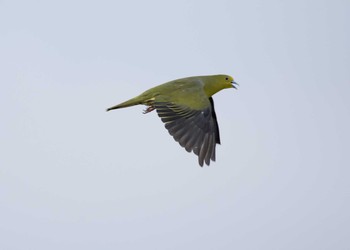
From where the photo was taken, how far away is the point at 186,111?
572 inches

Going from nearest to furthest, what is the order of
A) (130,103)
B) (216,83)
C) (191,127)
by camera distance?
1. (191,127)
2. (130,103)
3. (216,83)

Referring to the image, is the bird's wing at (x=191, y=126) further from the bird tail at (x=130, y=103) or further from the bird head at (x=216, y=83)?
the bird head at (x=216, y=83)

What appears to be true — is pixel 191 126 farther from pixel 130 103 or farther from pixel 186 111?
pixel 130 103

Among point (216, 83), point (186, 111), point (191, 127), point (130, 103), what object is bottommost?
point (191, 127)

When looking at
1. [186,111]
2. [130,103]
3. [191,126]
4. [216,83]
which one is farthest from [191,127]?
[216,83]

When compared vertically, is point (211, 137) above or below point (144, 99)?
below

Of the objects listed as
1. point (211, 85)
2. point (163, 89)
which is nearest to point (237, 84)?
point (211, 85)

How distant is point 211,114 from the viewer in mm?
14766

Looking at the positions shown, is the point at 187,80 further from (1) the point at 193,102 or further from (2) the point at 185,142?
(2) the point at 185,142

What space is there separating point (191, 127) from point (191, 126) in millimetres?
28

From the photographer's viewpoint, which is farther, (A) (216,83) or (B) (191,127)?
(A) (216,83)

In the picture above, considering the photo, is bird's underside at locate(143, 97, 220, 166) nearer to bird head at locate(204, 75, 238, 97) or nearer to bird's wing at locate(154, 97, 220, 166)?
bird's wing at locate(154, 97, 220, 166)

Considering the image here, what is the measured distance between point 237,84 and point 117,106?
2626 mm

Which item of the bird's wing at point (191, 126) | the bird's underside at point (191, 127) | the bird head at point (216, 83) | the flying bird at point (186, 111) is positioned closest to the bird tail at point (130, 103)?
the flying bird at point (186, 111)
